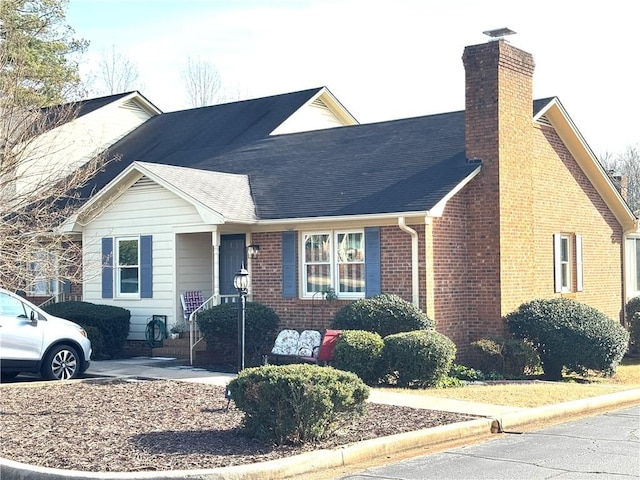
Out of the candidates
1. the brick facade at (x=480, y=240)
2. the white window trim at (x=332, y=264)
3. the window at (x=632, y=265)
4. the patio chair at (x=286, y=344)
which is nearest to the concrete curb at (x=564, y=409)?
the brick facade at (x=480, y=240)

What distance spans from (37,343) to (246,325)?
4364mm

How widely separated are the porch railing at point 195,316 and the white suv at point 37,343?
278 cm

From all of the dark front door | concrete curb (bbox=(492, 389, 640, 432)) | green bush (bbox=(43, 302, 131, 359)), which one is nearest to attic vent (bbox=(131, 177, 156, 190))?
the dark front door

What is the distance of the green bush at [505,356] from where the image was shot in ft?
55.9

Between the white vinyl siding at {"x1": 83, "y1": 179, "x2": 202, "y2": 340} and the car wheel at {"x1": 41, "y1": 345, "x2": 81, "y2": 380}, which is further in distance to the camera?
the white vinyl siding at {"x1": 83, "y1": 179, "x2": 202, "y2": 340}

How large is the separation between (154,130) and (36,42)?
9.58 m

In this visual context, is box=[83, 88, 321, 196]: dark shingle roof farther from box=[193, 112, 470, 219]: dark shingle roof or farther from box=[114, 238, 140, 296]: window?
box=[114, 238, 140, 296]: window

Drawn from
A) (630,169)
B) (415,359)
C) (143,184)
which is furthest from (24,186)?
(630,169)

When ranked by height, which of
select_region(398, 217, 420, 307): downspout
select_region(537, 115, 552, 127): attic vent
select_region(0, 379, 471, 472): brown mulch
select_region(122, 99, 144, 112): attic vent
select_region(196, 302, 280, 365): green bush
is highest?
select_region(122, 99, 144, 112): attic vent

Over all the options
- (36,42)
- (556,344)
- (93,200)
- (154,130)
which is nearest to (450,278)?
(556,344)

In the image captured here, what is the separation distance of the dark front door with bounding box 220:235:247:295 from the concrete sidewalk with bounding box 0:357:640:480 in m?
3.87

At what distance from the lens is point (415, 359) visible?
14.7 meters

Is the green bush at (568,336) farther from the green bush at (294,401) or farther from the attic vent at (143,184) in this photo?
the green bush at (294,401)

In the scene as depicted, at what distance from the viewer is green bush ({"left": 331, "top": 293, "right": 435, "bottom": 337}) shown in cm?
1616
